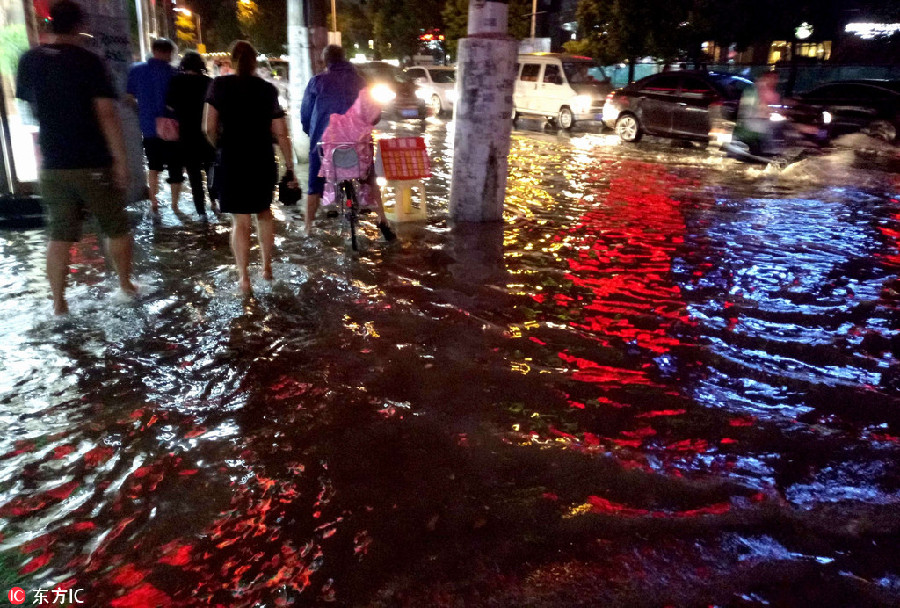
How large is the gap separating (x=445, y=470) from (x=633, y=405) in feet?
4.29

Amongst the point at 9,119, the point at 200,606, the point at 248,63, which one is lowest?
the point at 200,606

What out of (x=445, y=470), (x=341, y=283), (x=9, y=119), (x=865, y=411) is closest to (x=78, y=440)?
(x=445, y=470)

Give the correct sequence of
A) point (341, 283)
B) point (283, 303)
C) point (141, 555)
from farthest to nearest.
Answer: point (341, 283) < point (283, 303) < point (141, 555)

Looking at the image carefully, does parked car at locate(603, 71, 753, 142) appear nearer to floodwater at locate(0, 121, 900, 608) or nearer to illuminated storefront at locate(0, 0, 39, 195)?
floodwater at locate(0, 121, 900, 608)

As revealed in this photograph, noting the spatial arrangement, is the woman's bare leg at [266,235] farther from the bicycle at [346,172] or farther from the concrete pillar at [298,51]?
the concrete pillar at [298,51]

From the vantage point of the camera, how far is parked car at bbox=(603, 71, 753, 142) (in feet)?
51.1

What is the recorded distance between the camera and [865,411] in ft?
12.8

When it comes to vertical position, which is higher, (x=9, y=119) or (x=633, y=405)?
(x=9, y=119)

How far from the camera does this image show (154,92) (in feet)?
24.0

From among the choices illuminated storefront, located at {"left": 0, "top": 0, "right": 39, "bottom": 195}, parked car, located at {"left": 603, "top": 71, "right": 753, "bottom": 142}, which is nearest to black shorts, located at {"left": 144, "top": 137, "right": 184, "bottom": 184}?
illuminated storefront, located at {"left": 0, "top": 0, "right": 39, "bottom": 195}

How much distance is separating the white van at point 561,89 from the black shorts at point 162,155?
1358 centimetres

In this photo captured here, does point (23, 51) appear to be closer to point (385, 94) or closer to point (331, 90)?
point (331, 90)

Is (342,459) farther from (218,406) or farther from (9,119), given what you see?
(9,119)

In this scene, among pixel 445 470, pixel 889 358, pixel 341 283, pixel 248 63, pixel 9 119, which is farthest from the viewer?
pixel 9 119
